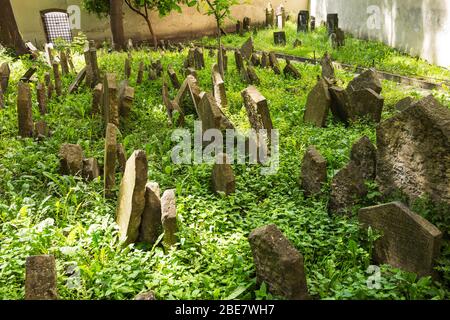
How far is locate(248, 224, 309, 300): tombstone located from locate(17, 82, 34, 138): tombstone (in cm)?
454

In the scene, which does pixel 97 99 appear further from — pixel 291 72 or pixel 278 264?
pixel 278 264

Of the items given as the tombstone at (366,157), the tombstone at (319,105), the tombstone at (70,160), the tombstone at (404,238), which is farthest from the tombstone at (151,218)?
the tombstone at (319,105)

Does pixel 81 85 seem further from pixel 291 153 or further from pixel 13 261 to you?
pixel 13 261

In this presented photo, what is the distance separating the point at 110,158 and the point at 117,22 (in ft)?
37.6

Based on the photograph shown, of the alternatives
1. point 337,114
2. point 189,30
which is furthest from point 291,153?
point 189,30

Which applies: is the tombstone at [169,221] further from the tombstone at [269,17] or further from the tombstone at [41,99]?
the tombstone at [269,17]

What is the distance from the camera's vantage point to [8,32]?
1156cm

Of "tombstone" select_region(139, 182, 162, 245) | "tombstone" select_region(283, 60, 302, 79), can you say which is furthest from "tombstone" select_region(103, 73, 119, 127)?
"tombstone" select_region(283, 60, 302, 79)

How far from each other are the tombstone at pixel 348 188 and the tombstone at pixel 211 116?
1.97 meters

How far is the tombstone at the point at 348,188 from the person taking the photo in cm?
418

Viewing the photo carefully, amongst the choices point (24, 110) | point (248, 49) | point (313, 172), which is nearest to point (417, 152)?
point (313, 172)

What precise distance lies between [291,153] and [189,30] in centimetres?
1660

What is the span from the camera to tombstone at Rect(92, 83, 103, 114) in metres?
7.04

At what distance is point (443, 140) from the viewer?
349cm
